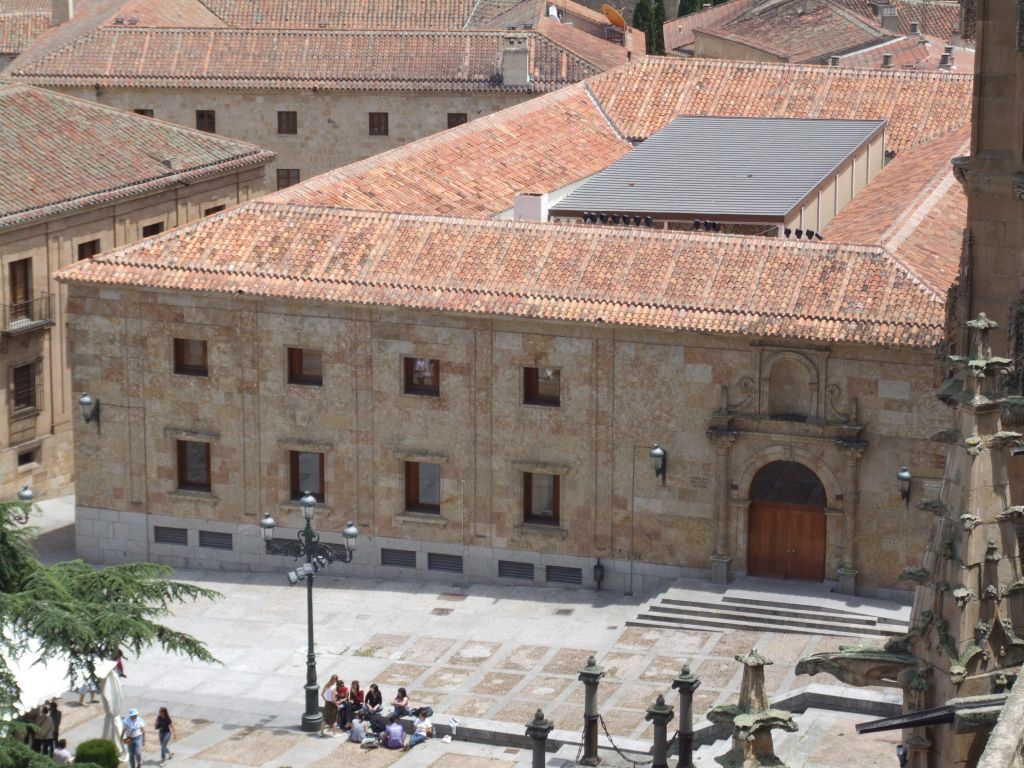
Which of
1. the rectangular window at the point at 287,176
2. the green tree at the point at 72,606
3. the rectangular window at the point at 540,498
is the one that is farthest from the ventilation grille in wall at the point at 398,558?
the rectangular window at the point at 287,176

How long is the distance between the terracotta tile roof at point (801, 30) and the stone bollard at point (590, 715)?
2052 inches

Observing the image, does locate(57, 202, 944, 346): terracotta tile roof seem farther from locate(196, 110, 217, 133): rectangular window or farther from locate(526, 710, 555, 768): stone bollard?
locate(196, 110, 217, 133): rectangular window

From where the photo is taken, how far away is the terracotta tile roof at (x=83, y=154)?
61.1m

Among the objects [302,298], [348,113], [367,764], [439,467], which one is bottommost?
[367,764]

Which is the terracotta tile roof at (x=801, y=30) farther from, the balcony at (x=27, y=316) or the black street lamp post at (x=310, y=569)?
the black street lamp post at (x=310, y=569)

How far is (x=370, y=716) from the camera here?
44.0 meters

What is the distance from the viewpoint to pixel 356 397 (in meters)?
51.6

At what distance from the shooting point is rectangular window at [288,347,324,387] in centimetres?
5206

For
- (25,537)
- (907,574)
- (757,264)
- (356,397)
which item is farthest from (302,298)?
(907,574)

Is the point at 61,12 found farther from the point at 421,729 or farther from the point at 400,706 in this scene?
the point at 421,729

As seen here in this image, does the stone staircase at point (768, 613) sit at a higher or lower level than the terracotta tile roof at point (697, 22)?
lower

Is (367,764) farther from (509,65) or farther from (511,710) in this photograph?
(509,65)

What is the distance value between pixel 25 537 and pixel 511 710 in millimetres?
11122

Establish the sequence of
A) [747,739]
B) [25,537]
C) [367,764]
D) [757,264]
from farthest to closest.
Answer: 1. [757,264]
2. [367,764]
3. [25,537]
4. [747,739]
